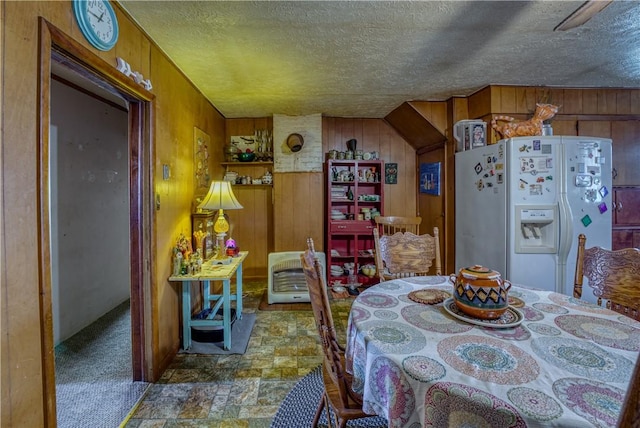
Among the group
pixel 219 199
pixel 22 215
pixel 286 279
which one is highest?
pixel 219 199

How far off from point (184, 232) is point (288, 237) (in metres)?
1.70

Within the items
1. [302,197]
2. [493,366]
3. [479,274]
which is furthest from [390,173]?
[493,366]

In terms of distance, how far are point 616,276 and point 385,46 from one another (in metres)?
1.98

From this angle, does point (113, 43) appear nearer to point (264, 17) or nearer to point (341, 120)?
point (264, 17)

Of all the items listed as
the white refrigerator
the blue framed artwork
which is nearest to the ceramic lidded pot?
the white refrigerator

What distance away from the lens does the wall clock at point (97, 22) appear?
136 cm

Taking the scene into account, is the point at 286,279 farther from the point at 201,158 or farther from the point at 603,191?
the point at 603,191

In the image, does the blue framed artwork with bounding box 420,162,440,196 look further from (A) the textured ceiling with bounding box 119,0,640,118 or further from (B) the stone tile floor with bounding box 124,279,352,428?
(B) the stone tile floor with bounding box 124,279,352,428

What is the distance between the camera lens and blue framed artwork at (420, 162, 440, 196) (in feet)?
12.2

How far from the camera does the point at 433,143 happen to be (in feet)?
12.6

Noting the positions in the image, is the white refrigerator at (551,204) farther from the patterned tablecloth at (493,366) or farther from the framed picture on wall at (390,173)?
the framed picture on wall at (390,173)

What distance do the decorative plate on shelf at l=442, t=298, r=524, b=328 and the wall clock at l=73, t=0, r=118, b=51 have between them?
6.85ft

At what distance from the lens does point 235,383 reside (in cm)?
198

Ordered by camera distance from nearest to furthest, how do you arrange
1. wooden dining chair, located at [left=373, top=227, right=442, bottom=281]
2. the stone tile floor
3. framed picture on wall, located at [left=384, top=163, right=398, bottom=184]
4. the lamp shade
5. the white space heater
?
the stone tile floor
wooden dining chair, located at [left=373, top=227, right=442, bottom=281]
the lamp shade
the white space heater
framed picture on wall, located at [left=384, top=163, right=398, bottom=184]
